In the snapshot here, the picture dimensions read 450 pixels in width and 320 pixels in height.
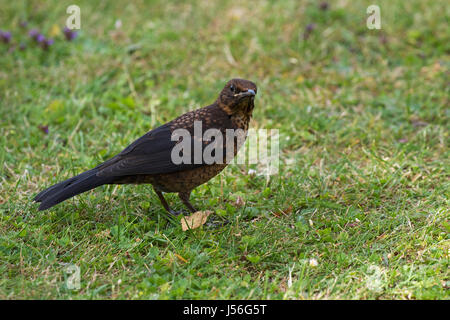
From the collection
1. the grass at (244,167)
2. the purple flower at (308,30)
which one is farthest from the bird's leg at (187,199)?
the purple flower at (308,30)

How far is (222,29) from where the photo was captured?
7.15 metres

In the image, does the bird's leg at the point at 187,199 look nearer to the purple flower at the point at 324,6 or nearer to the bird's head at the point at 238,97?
the bird's head at the point at 238,97

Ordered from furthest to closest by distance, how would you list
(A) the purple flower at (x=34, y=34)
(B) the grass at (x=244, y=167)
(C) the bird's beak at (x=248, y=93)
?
(A) the purple flower at (x=34, y=34) → (C) the bird's beak at (x=248, y=93) → (B) the grass at (x=244, y=167)

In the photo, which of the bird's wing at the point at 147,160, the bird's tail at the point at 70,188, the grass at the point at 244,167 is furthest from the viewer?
the bird's wing at the point at 147,160

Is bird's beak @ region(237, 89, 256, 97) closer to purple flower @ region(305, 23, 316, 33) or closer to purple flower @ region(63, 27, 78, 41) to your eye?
purple flower @ region(305, 23, 316, 33)

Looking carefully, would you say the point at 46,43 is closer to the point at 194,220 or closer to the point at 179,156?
the point at 179,156

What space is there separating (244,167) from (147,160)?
1.29 metres

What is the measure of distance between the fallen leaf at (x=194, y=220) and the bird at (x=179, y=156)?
233 mm

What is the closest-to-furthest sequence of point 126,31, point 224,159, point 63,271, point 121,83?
point 63,271 → point 224,159 → point 121,83 → point 126,31

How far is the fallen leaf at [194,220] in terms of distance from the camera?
159 inches

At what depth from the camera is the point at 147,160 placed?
409 cm
